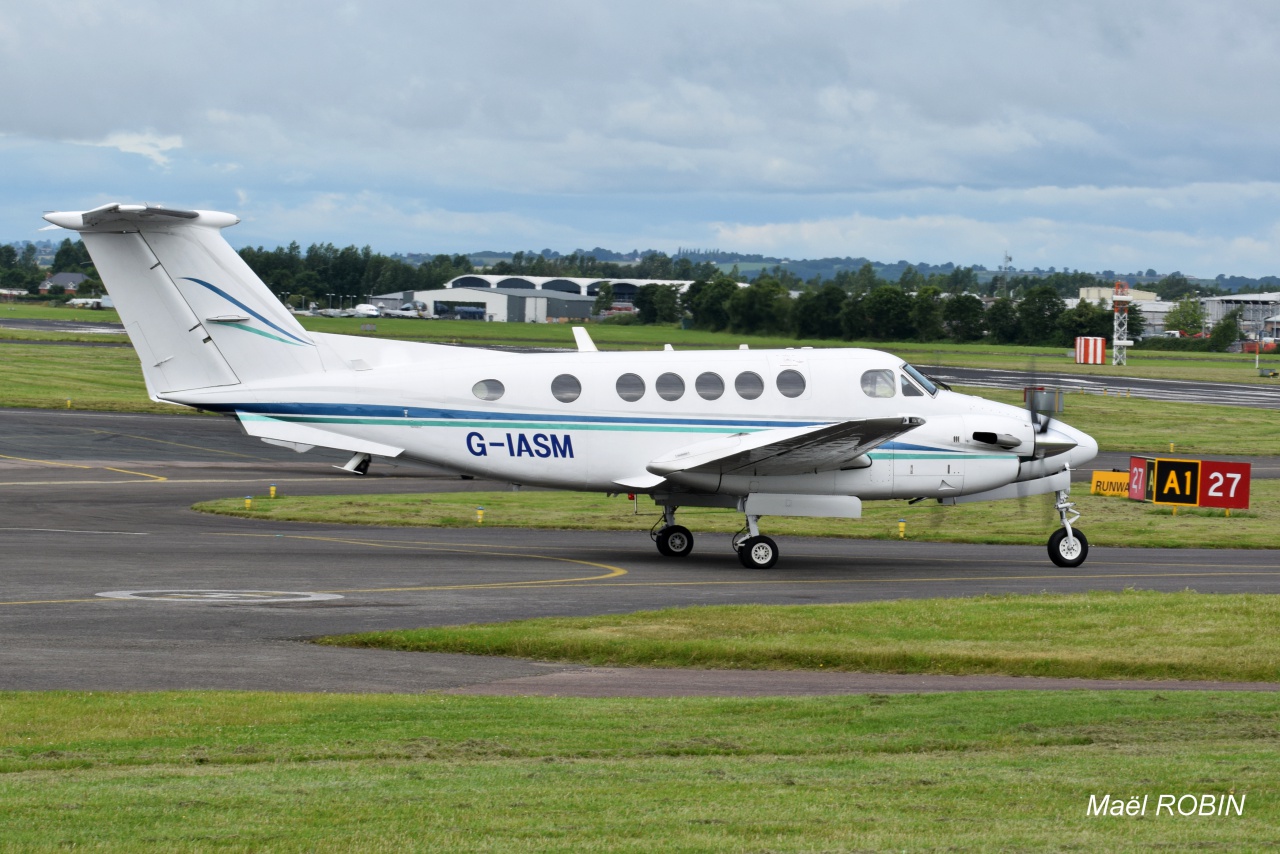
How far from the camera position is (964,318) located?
100938mm

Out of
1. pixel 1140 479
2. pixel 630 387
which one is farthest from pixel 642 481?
pixel 1140 479

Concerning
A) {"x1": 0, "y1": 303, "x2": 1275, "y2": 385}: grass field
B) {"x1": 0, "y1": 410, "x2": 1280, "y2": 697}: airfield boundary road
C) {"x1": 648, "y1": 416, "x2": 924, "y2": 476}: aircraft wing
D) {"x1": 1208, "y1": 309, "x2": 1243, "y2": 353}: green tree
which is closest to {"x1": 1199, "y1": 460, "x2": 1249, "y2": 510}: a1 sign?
{"x1": 0, "y1": 410, "x2": 1280, "y2": 697}: airfield boundary road

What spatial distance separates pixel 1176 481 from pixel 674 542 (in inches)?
651

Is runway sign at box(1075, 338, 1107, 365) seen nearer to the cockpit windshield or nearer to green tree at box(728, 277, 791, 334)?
green tree at box(728, 277, 791, 334)

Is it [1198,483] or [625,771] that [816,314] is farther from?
[625,771]

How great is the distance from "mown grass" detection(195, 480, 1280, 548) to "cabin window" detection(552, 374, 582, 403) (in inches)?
302

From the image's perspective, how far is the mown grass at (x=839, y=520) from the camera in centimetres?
3303

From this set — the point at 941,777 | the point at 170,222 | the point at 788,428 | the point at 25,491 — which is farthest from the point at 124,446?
the point at 941,777

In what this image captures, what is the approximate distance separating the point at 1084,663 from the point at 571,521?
18.0 m

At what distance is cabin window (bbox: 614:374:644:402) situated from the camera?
2648 cm

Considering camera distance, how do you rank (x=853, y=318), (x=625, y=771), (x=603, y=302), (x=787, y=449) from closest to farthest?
(x=625, y=771), (x=787, y=449), (x=853, y=318), (x=603, y=302)

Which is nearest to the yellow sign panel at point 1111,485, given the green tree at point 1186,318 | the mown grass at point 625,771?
the mown grass at point 625,771

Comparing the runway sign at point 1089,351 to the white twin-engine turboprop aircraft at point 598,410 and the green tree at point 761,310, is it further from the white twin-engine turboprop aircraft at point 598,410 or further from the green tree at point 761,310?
the white twin-engine turboprop aircraft at point 598,410

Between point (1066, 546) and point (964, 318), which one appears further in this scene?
point (964, 318)
